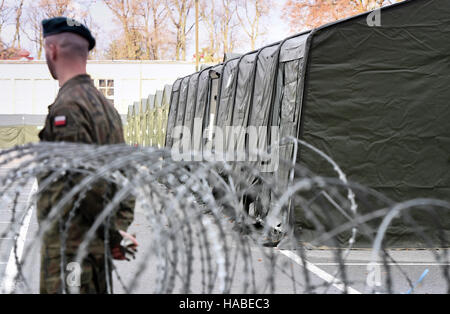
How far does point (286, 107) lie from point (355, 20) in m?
1.65

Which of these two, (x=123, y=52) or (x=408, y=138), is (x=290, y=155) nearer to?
(x=408, y=138)

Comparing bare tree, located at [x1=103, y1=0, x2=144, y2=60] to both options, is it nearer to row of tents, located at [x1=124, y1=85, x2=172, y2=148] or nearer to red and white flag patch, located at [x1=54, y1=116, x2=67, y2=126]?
row of tents, located at [x1=124, y1=85, x2=172, y2=148]

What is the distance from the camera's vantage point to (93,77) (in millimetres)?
54688

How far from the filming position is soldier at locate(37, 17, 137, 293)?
388cm

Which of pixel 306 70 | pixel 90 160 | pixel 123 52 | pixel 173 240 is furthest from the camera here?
pixel 123 52

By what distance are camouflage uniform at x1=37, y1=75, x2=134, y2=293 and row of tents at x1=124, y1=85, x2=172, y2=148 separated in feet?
58.1

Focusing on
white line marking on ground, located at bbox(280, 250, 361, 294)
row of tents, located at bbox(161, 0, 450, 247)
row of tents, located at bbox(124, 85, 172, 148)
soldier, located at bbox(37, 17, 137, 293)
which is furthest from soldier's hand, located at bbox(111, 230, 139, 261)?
row of tents, located at bbox(124, 85, 172, 148)

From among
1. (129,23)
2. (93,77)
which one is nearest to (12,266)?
(93,77)

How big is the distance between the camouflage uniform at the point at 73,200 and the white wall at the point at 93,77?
4997 centimetres

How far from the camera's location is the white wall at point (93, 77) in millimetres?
53719

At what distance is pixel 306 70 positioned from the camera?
10500mm

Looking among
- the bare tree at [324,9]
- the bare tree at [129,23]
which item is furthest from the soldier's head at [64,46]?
the bare tree at [129,23]
